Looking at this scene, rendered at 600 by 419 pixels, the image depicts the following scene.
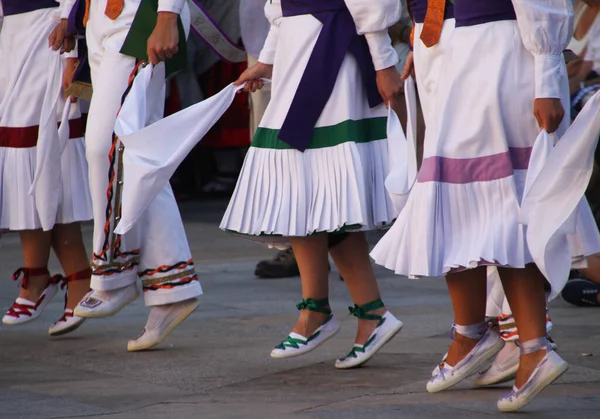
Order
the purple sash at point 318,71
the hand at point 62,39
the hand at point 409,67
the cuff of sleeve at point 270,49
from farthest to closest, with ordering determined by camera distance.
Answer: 1. the hand at point 62,39
2. the cuff of sleeve at point 270,49
3. the purple sash at point 318,71
4. the hand at point 409,67

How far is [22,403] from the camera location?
3.87 meters

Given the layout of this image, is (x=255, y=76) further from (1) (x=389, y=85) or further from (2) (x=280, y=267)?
(2) (x=280, y=267)

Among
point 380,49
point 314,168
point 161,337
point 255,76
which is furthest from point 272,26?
point 161,337

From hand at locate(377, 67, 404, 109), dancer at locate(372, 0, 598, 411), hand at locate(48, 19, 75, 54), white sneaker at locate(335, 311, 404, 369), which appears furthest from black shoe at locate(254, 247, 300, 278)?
dancer at locate(372, 0, 598, 411)

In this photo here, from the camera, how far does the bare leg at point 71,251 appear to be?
5297 millimetres

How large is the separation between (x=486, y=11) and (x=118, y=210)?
70.7 inches

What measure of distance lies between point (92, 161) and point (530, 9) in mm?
1986

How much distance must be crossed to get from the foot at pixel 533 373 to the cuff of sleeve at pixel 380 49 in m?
1.19

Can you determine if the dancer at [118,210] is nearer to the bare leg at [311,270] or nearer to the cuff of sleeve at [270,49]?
the cuff of sleeve at [270,49]

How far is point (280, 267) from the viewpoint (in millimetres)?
6918

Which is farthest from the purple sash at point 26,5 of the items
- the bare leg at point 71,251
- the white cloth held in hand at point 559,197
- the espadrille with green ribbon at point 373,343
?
the white cloth held in hand at point 559,197

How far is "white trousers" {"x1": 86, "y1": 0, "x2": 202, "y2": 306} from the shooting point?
480cm

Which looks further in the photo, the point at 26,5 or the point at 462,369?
the point at 26,5

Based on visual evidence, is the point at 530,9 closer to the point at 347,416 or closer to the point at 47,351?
the point at 347,416
